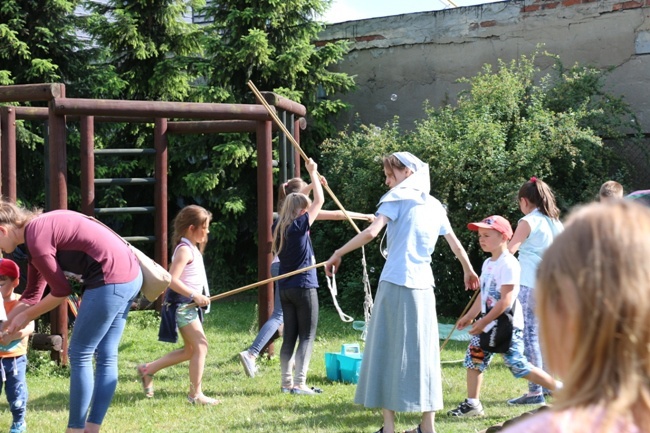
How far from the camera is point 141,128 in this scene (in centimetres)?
1284

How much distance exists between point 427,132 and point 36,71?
18.6ft

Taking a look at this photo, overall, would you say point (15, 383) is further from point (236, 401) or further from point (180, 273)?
point (236, 401)

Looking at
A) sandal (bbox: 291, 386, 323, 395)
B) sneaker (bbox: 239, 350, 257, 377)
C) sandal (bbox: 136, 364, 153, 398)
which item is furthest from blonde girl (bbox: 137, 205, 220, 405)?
sneaker (bbox: 239, 350, 257, 377)

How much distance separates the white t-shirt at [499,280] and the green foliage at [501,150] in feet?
13.9

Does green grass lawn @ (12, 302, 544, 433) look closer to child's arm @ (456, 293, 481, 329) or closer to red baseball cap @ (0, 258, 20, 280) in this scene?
child's arm @ (456, 293, 481, 329)

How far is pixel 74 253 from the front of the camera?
4691 millimetres

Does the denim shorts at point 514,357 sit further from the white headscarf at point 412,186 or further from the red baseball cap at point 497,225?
the white headscarf at point 412,186

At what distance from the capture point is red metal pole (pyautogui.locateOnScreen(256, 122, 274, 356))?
7645 mm

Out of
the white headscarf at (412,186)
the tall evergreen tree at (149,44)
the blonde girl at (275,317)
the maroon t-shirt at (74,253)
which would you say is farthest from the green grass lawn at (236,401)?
the tall evergreen tree at (149,44)

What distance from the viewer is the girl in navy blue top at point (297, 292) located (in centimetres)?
651

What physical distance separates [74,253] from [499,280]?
8.96 ft

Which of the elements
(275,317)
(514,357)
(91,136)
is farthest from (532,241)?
(91,136)

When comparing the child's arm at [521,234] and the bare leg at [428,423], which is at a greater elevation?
the child's arm at [521,234]

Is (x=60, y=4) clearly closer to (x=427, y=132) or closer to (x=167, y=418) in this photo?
(x=427, y=132)
